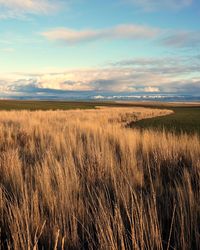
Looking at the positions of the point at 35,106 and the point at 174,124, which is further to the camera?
the point at 35,106

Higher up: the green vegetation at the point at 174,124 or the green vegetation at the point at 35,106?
the green vegetation at the point at 35,106

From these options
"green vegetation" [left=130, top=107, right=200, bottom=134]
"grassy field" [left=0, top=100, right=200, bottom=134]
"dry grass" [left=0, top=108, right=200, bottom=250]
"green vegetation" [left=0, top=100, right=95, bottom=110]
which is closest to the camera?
"dry grass" [left=0, top=108, right=200, bottom=250]

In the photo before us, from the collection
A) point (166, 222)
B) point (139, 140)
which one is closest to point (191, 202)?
point (166, 222)

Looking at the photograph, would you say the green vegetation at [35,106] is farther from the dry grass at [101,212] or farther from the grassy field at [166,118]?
the dry grass at [101,212]

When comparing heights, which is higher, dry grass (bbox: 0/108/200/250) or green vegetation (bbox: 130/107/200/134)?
dry grass (bbox: 0/108/200/250)

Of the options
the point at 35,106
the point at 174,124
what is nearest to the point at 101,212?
the point at 174,124

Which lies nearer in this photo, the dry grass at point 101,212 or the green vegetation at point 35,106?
the dry grass at point 101,212

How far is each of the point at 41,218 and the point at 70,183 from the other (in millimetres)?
712

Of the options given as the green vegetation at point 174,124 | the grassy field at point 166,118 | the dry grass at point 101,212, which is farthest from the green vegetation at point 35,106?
the dry grass at point 101,212

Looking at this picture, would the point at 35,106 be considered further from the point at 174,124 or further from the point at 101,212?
the point at 101,212

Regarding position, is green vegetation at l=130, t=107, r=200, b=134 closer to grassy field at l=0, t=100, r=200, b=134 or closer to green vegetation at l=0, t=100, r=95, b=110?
grassy field at l=0, t=100, r=200, b=134

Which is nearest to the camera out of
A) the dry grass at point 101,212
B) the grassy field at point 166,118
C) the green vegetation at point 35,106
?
Result: the dry grass at point 101,212

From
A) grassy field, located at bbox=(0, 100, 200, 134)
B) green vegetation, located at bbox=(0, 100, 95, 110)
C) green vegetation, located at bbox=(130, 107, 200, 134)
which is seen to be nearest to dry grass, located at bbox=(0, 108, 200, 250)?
grassy field, located at bbox=(0, 100, 200, 134)

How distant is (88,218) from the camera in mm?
2305
